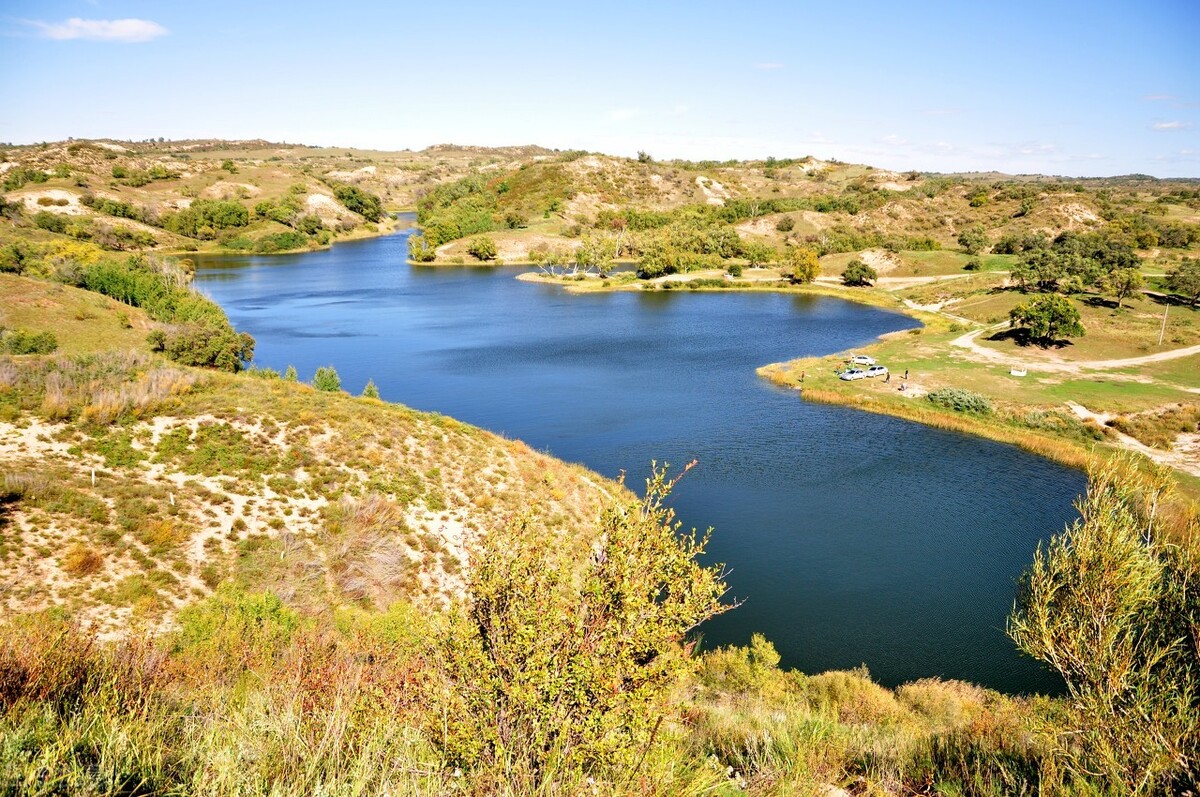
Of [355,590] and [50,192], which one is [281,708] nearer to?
[355,590]

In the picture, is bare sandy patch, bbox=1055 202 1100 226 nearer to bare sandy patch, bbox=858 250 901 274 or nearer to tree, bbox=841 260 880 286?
bare sandy patch, bbox=858 250 901 274

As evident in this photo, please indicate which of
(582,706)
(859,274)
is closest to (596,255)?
(859,274)

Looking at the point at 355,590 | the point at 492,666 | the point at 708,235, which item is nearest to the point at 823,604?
the point at 355,590

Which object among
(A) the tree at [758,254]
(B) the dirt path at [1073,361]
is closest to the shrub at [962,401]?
(B) the dirt path at [1073,361]

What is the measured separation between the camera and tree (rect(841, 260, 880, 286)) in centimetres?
11694

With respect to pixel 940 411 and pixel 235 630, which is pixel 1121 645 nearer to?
pixel 235 630

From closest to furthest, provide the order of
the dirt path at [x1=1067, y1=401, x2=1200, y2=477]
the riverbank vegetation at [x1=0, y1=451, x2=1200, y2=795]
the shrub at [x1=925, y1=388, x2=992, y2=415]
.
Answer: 1. the riverbank vegetation at [x1=0, y1=451, x2=1200, y2=795]
2. the dirt path at [x1=1067, y1=401, x2=1200, y2=477]
3. the shrub at [x1=925, y1=388, x2=992, y2=415]

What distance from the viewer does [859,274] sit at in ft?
384

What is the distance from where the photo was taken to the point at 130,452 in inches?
1103

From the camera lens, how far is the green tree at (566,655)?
29.1 ft

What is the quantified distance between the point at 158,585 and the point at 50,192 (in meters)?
167

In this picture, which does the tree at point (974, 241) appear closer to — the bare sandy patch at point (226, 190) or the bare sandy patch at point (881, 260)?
the bare sandy patch at point (881, 260)

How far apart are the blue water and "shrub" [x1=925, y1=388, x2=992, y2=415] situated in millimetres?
5185

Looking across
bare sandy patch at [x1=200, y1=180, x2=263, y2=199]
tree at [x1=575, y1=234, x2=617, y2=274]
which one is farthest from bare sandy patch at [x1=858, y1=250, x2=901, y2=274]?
bare sandy patch at [x1=200, y1=180, x2=263, y2=199]
